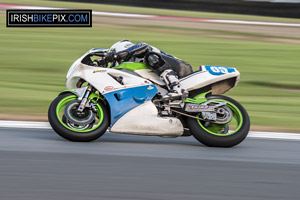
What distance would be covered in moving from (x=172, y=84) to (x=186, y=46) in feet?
34.4

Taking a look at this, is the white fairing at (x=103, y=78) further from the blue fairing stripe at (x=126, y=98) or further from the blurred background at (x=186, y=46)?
the blurred background at (x=186, y=46)

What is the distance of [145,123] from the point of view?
21.5 feet

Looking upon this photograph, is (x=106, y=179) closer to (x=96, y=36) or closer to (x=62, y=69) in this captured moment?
(x=62, y=69)

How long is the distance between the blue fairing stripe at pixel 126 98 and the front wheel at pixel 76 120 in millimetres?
124

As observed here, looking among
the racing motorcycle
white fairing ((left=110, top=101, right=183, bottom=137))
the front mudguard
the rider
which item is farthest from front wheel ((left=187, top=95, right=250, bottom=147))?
the front mudguard

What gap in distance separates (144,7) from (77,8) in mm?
3173

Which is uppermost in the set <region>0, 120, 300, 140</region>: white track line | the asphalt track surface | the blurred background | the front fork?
the front fork

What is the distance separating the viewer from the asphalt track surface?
482cm

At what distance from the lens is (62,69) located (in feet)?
44.0

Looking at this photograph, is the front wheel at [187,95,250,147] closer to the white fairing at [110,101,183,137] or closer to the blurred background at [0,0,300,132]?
the white fairing at [110,101,183,137]

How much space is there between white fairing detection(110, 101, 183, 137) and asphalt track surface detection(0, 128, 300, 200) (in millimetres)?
184

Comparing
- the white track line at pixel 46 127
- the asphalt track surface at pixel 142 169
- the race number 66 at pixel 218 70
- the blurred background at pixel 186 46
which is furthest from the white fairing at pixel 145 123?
the blurred background at pixel 186 46

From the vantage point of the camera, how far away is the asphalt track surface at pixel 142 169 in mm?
4820

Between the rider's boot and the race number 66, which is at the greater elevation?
the race number 66
